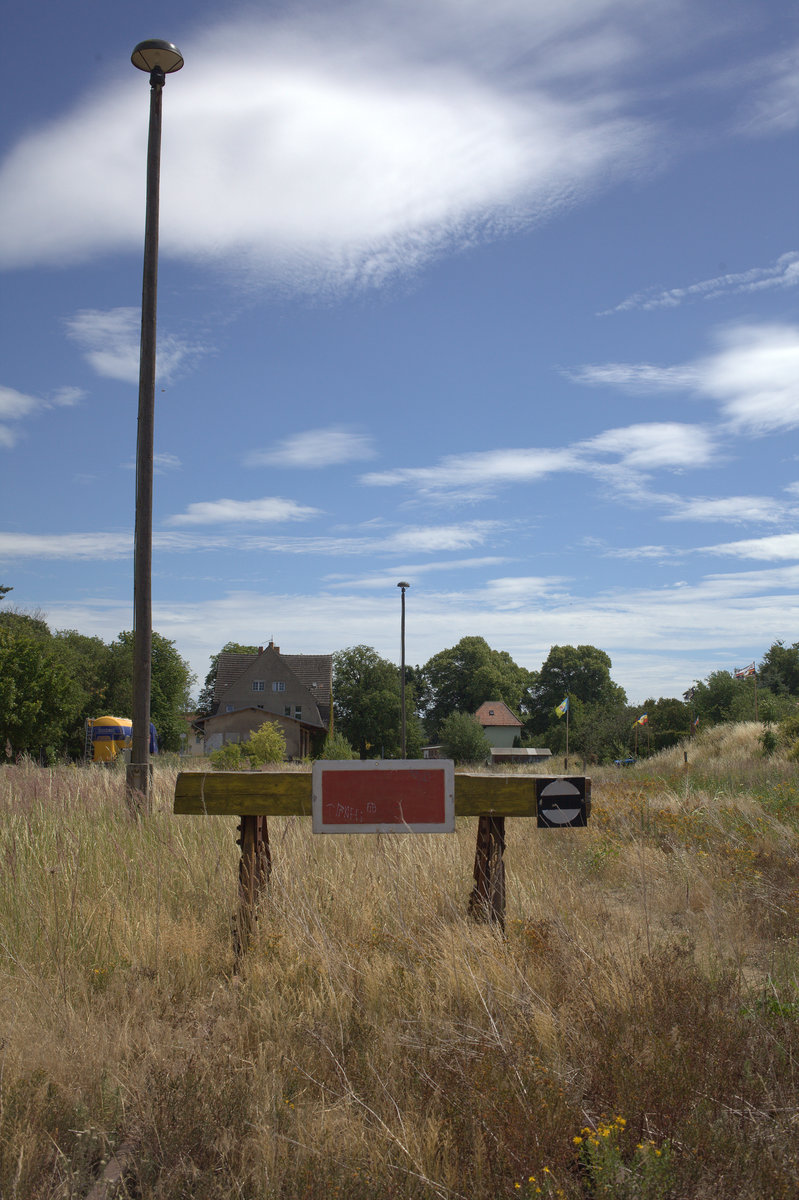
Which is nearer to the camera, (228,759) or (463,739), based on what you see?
(228,759)

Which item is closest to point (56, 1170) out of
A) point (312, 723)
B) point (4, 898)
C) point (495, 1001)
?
point (495, 1001)

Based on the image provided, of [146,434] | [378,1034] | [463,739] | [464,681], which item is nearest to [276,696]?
[463,739]

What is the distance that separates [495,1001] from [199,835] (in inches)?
140

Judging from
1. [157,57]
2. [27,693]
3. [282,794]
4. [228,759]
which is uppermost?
[157,57]

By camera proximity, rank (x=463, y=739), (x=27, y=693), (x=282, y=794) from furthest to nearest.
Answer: (x=463, y=739), (x=27, y=693), (x=282, y=794)

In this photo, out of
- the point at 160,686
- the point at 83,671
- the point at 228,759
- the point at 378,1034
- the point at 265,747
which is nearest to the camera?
the point at 378,1034

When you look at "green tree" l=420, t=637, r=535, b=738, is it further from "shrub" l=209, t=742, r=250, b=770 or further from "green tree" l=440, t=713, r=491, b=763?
"shrub" l=209, t=742, r=250, b=770

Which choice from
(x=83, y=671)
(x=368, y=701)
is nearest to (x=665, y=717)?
(x=368, y=701)

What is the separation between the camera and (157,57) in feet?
27.9

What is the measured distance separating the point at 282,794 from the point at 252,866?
515 millimetres

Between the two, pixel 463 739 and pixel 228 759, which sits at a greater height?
pixel 228 759

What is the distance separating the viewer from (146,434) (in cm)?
905

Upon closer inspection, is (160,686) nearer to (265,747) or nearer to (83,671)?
(83,671)

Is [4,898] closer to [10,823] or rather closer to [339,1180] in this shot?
[10,823]
